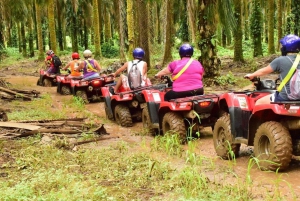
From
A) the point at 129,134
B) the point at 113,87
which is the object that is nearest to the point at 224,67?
the point at 113,87

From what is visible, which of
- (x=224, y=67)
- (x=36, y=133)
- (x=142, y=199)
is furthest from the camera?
(x=224, y=67)

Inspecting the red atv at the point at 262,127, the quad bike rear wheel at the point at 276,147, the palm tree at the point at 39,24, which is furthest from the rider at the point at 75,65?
the palm tree at the point at 39,24

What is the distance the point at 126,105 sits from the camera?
1066cm

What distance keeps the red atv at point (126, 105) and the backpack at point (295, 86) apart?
4513 millimetres

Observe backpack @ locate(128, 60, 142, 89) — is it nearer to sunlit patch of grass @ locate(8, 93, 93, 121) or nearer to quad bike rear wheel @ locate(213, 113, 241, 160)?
sunlit patch of grass @ locate(8, 93, 93, 121)

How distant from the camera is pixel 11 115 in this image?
1079 cm

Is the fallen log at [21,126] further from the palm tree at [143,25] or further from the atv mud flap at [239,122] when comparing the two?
the palm tree at [143,25]

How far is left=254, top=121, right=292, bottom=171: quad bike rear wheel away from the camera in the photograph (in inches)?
215

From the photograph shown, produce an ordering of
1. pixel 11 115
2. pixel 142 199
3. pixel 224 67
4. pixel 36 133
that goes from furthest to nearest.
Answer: pixel 224 67 → pixel 11 115 → pixel 36 133 → pixel 142 199

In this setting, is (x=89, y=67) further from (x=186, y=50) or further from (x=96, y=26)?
(x=96, y=26)

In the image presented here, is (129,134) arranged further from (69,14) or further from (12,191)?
(69,14)

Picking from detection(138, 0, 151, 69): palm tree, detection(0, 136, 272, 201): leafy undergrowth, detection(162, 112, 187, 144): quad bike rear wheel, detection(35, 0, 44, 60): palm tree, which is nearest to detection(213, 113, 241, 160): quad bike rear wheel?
detection(0, 136, 272, 201): leafy undergrowth

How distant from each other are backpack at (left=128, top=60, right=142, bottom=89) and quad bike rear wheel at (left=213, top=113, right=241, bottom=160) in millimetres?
3911

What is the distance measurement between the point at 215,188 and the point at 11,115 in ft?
24.4
